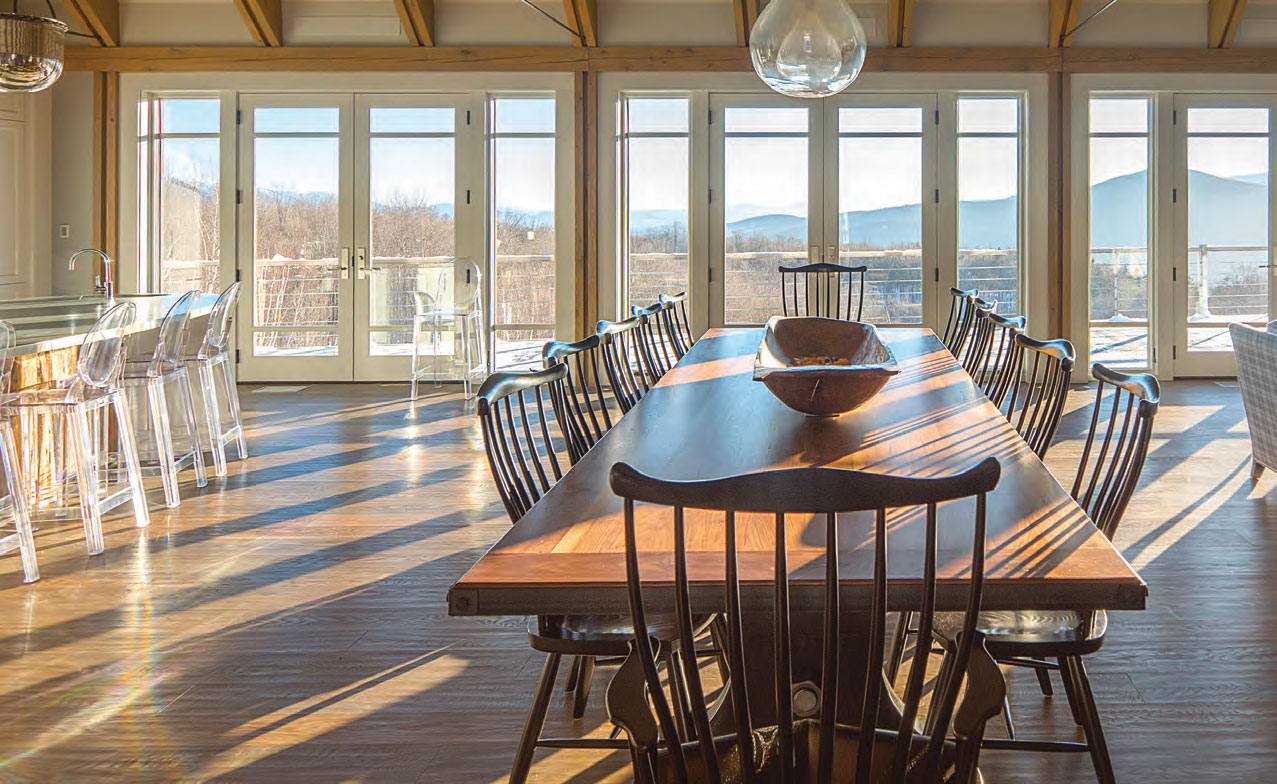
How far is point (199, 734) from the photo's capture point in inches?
102

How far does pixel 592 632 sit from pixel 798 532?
1.80ft

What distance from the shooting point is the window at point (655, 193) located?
30.0 feet

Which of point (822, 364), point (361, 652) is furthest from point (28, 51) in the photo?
point (822, 364)

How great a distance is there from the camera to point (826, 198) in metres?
9.09

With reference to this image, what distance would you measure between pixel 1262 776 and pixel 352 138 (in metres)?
8.16

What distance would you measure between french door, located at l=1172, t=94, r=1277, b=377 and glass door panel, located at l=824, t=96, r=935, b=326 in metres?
1.95

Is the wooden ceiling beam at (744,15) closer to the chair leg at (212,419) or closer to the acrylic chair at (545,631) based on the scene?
the chair leg at (212,419)


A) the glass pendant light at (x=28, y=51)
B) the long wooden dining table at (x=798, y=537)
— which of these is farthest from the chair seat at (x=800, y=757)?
the glass pendant light at (x=28, y=51)

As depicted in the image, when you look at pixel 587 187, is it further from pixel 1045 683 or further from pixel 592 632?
pixel 592 632

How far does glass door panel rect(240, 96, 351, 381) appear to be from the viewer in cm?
914

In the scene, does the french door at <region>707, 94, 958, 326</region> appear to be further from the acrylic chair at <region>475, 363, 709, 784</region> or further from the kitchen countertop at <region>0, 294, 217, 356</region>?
the acrylic chair at <region>475, 363, 709, 784</region>

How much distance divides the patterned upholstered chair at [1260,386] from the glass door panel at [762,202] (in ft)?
14.1

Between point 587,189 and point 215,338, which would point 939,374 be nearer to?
point 215,338

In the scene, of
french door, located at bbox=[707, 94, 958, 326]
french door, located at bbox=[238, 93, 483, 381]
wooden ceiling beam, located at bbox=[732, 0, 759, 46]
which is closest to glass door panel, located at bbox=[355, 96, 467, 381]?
french door, located at bbox=[238, 93, 483, 381]
